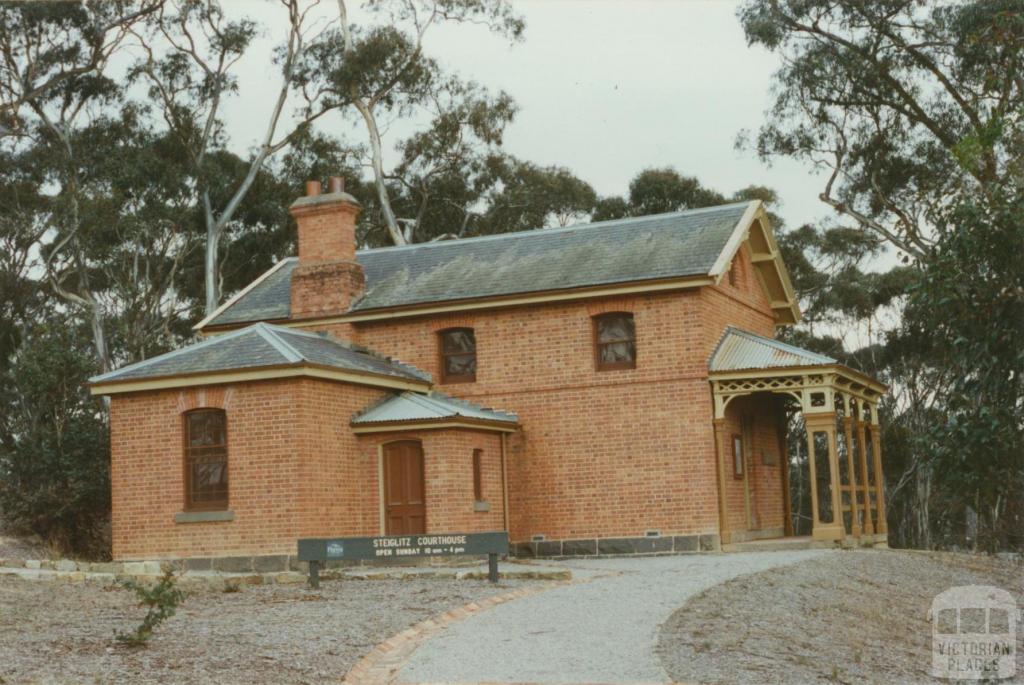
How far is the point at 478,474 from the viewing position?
25.3 m

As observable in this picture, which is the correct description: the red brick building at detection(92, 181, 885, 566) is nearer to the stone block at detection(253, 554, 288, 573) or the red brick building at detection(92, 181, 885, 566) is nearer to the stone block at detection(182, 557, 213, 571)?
the stone block at detection(253, 554, 288, 573)

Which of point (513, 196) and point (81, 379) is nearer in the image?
point (81, 379)

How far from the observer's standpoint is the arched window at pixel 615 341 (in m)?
26.0

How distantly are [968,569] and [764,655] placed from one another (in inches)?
476

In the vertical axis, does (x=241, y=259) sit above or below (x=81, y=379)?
above

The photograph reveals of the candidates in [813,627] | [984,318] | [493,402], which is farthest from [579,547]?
[813,627]

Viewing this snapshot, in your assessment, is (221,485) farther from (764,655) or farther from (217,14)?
(217,14)

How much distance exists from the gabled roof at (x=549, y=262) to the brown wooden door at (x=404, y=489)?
380 cm

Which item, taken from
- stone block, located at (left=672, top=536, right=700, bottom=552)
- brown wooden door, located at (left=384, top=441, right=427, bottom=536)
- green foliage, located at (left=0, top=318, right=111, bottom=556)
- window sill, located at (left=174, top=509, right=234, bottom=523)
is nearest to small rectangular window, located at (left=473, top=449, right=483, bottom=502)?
brown wooden door, located at (left=384, top=441, right=427, bottom=536)

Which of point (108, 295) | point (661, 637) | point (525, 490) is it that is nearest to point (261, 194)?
point (108, 295)

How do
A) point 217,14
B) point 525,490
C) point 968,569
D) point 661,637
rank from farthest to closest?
point 217,14 → point 525,490 → point 968,569 → point 661,637

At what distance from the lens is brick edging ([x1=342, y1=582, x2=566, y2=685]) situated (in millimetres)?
10719

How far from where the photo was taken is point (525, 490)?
2647 centimetres

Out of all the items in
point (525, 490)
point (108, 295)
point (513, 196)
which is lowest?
point (525, 490)
